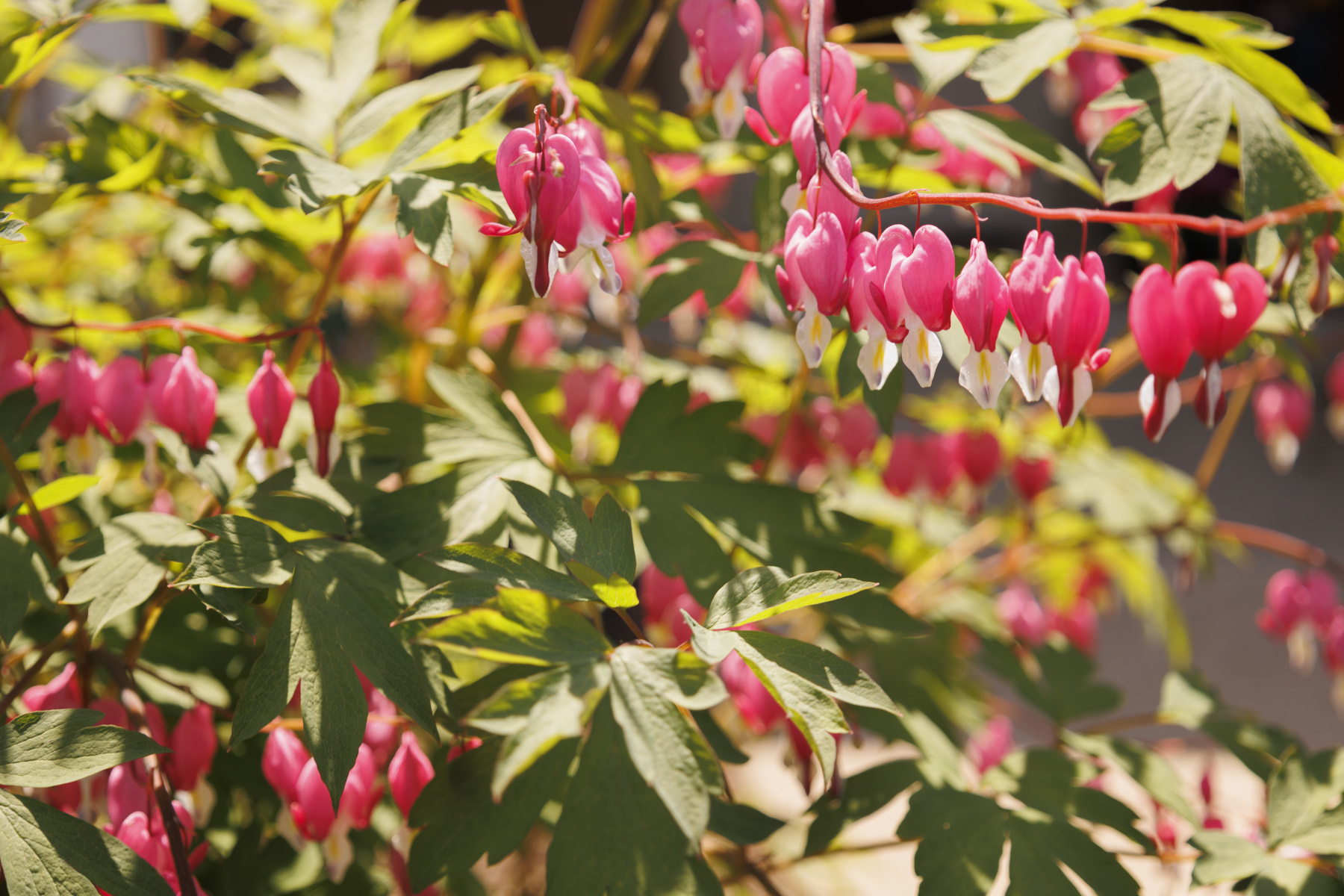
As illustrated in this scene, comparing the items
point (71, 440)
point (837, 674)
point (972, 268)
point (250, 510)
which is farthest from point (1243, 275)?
point (71, 440)

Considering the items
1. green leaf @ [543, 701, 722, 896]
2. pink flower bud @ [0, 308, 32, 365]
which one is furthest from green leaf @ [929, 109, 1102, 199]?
pink flower bud @ [0, 308, 32, 365]

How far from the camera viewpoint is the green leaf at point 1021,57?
768 mm

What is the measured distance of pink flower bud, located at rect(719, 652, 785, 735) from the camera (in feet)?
3.16

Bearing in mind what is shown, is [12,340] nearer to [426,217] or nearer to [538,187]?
[426,217]

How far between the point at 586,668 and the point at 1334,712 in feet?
9.52

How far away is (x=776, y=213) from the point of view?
887mm

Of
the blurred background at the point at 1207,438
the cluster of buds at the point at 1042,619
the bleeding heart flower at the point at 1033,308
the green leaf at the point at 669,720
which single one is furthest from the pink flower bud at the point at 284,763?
the blurred background at the point at 1207,438

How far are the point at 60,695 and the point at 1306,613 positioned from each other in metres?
1.45

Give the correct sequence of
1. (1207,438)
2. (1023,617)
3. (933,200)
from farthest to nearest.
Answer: (1207,438)
(1023,617)
(933,200)

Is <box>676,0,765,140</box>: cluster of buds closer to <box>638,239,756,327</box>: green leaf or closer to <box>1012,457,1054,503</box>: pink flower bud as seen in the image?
<box>638,239,756,327</box>: green leaf

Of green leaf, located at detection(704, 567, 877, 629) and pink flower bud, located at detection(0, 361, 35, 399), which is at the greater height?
green leaf, located at detection(704, 567, 877, 629)

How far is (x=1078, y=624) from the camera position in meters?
1.64

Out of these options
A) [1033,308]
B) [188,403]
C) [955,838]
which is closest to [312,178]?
[188,403]

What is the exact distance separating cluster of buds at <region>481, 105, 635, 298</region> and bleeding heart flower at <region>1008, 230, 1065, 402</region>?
26 centimetres
